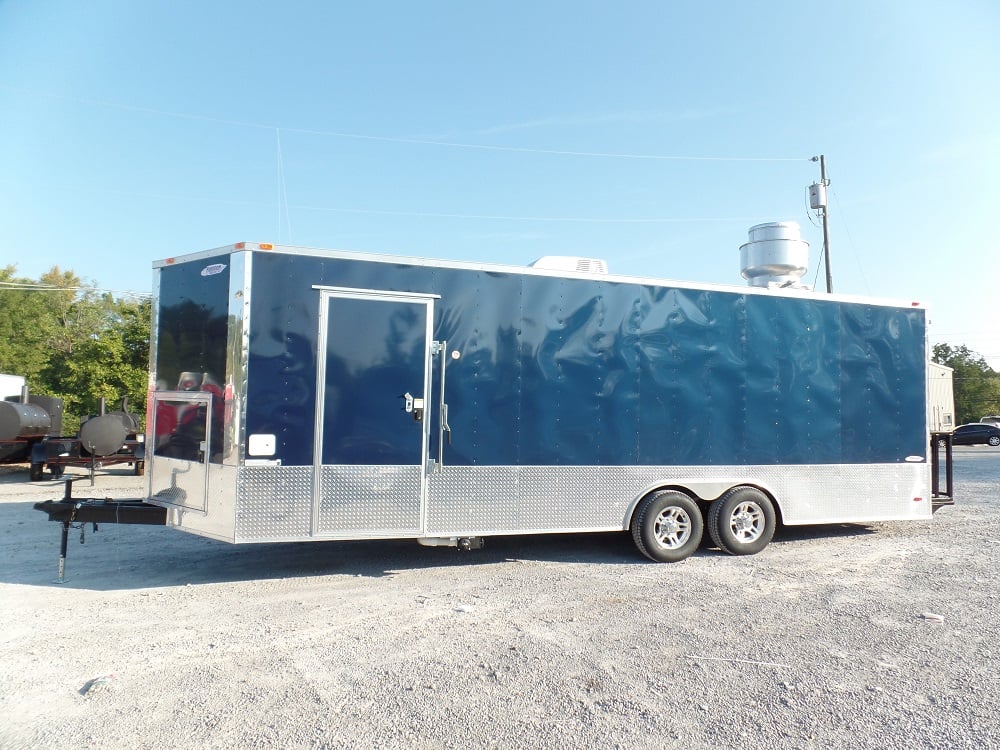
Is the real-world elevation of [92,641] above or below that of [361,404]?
below

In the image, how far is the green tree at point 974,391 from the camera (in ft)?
214

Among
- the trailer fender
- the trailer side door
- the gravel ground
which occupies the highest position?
the trailer side door

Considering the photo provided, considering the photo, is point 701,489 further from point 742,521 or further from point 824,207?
point 824,207

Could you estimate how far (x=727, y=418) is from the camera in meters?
7.18

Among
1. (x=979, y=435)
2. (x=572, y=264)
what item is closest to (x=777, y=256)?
(x=572, y=264)

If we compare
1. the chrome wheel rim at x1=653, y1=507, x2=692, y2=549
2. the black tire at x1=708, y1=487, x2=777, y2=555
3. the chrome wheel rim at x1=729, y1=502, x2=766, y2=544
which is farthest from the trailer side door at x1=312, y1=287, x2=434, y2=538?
the chrome wheel rim at x1=729, y1=502, x2=766, y2=544

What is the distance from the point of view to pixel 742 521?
24.2 ft

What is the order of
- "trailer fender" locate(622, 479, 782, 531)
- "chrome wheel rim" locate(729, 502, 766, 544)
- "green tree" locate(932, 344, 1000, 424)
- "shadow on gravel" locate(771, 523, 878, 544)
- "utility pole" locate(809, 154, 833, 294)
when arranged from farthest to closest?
"green tree" locate(932, 344, 1000, 424) → "utility pole" locate(809, 154, 833, 294) → "shadow on gravel" locate(771, 523, 878, 544) → "chrome wheel rim" locate(729, 502, 766, 544) → "trailer fender" locate(622, 479, 782, 531)

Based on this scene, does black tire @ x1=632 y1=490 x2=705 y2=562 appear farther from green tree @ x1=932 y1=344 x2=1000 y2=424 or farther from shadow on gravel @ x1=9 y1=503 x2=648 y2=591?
green tree @ x1=932 y1=344 x2=1000 y2=424

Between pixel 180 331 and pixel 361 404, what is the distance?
1877 mm

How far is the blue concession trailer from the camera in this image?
19.0 ft

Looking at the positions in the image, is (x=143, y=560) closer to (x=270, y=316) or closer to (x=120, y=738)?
(x=270, y=316)

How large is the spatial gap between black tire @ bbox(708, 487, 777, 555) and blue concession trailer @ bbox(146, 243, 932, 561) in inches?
1.0

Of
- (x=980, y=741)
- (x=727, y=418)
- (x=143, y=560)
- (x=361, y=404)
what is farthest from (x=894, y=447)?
(x=143, y=560)
